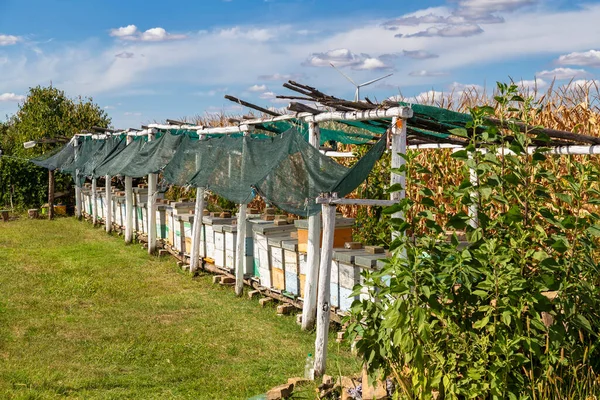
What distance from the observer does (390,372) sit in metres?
5.37

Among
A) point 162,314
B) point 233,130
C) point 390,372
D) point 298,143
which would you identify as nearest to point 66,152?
point 233,130

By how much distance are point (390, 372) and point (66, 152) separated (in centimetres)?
1994

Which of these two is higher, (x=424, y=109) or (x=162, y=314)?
(x=424, y=109)

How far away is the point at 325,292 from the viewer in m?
7.73

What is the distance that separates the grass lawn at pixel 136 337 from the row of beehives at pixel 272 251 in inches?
19.4

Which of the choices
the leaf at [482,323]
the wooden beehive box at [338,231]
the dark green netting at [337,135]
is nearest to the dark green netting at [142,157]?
the dark green netting at [337,135]

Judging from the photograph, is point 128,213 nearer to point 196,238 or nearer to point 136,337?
point 196,238

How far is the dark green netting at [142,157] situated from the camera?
1420cm

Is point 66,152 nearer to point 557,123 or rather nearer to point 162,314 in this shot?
point 162,314

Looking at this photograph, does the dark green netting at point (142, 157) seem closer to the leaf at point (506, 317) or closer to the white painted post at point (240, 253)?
the white painted post at point (240, 253)

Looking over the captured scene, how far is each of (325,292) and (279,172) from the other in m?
1.65

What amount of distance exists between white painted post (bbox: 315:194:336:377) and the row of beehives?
47cm

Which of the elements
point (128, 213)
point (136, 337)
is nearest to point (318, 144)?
point (136, 337)

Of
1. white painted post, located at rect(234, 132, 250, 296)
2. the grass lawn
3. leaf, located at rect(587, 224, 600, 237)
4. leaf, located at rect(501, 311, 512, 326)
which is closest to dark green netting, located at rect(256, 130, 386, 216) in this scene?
the grass lawn
